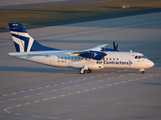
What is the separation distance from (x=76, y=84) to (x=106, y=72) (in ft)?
23.1

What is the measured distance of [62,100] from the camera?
28.8m

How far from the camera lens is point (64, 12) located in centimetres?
10381

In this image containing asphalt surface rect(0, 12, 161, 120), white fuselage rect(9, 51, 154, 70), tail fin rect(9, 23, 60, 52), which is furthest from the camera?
tail fin rect(9, 23, 60, 52)

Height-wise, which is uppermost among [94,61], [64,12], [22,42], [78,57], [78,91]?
[64,12]

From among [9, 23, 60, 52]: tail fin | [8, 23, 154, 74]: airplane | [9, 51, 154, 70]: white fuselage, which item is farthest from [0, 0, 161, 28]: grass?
[9, 51, 154, 70]: white fuselage

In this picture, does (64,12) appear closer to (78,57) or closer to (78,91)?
(78,57)

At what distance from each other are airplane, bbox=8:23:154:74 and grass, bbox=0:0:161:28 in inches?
1742

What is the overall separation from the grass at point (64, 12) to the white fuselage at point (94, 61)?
46188mm

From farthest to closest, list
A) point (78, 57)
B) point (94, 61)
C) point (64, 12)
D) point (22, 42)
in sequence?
point (64, 12)
point (22, 42)
point (78, 57)
point (94, 61)

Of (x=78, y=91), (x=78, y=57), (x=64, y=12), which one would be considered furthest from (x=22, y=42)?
(x=64, y=12)

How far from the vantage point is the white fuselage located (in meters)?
38.2

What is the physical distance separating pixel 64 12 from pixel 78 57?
66.3 meters

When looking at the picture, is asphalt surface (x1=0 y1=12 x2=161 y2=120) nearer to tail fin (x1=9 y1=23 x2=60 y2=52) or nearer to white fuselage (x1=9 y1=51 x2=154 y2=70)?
white fuselage (x1=9 y1=51 x2=154 y2=70)

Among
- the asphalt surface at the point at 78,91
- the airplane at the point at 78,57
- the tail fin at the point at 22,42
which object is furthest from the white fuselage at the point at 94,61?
the asphalt surface at the point at 78,91
